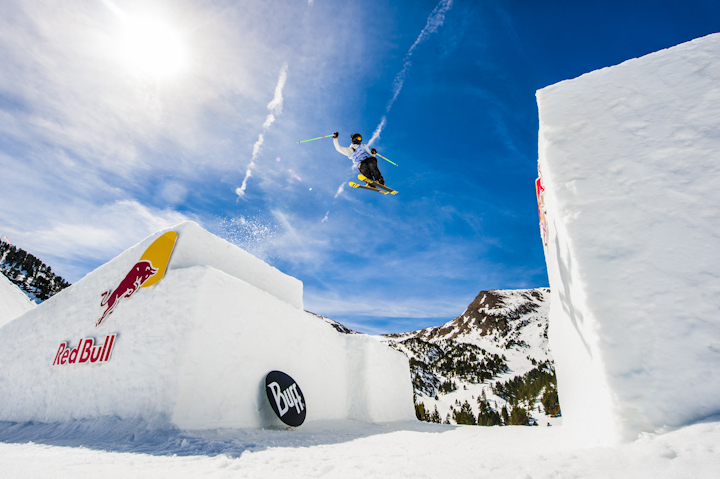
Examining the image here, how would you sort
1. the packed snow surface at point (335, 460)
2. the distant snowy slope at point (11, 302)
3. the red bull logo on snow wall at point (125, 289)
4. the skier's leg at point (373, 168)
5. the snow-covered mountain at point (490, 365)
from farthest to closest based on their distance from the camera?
1. the distant snowy slope at point (11, 302)
2. the snow-covered mountain at point (490, 365)
3. the skier's leg at point (373, 168)
4. the red bull logo on snow wall at point (125, 289)
5. the packed snow surface at point (335, 460)

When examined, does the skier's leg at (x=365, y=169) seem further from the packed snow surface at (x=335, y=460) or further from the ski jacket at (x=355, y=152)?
the packed snow surface at (x=335, y=460)

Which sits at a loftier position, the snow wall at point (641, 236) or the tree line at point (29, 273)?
the tree line at point (29, 273)

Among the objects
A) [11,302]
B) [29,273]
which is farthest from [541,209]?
[29,273]

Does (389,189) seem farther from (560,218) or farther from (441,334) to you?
(441,334)

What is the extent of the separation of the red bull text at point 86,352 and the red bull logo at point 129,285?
0.53 meters

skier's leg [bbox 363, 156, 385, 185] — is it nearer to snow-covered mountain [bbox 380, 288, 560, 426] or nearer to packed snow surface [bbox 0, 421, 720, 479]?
packed snow surface [bbox 0, 421, 720, 479]

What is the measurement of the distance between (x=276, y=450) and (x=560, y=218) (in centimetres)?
474

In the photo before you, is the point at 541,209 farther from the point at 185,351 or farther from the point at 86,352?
the point at 86,352

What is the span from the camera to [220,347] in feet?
20.6

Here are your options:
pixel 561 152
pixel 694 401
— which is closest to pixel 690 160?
pixel 561 152

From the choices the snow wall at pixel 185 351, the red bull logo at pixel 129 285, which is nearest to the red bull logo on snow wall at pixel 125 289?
the red bull logo at pixel 129 285

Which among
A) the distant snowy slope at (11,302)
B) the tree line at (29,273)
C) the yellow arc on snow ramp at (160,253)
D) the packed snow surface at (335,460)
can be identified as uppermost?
the tree line at (29,273)

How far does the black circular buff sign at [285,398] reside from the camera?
22.7ft

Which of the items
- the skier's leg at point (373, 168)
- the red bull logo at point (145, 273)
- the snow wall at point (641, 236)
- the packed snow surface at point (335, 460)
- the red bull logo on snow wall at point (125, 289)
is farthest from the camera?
the skier's leg at point (373, 168)
